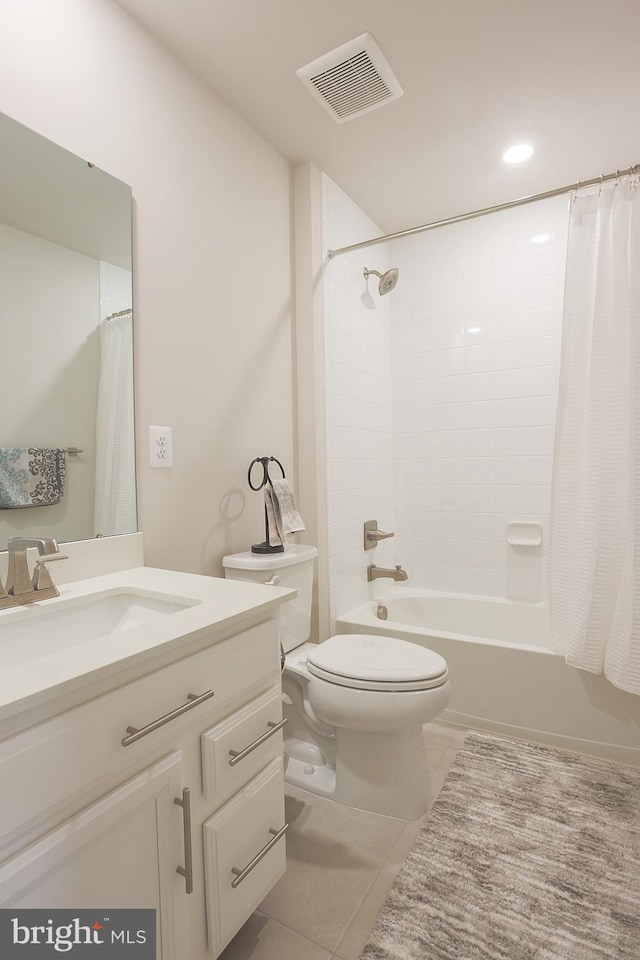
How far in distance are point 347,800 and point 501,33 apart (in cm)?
250

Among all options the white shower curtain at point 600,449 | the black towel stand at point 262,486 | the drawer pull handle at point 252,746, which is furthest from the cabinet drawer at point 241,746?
the white shower curtain at point 600,449

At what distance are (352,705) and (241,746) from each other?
61 centimetres

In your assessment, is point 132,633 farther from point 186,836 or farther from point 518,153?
point 518,153

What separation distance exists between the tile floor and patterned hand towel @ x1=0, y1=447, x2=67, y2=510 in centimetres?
112

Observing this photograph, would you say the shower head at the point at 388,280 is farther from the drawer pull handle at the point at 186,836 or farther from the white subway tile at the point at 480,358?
the drawer pull handle at the point at 186,836

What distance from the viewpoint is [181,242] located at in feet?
5.35

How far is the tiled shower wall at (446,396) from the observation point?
248 centimetres

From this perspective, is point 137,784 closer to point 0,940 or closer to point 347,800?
point 0,940

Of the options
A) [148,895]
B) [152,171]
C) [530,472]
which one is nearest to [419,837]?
[148,895]

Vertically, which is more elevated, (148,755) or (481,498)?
(481,498)

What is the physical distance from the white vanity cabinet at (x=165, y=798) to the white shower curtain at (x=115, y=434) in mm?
586

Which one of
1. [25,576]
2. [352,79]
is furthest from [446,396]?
[25,576]

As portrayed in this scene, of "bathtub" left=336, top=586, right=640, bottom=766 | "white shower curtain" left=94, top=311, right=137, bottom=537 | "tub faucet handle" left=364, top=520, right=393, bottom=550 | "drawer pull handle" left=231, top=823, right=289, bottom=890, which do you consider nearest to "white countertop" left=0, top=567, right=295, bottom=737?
"white shower curtain" left=94, top=311, right=137, bottom=537

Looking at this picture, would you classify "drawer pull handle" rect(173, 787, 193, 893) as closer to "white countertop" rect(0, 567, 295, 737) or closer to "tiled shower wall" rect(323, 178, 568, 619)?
"white countertop" rect(0, 567, 295, 737)
